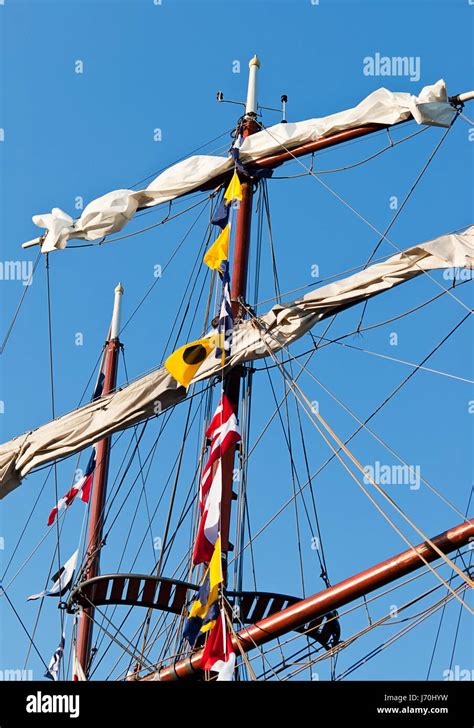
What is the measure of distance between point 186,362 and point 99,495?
26.8 feet

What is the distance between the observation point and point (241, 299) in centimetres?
1551

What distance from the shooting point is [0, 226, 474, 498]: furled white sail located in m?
13.8

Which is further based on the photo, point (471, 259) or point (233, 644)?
point (471, 259)

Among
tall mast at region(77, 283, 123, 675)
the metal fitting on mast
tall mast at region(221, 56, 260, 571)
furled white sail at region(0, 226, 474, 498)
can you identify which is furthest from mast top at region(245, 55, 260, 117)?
the metal fitting on mast

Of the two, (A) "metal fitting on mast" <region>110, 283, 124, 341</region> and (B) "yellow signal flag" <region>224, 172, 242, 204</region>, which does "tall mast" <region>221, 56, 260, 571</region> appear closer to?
(B) "yellow signal flag" <region>224, 172, 242, 204</region>

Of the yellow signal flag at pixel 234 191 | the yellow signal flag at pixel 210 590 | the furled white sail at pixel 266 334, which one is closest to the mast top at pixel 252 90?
the yellow signal flag at pixel 234 191

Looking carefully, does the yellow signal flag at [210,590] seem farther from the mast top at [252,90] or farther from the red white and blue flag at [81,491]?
the mast top at [252,90]

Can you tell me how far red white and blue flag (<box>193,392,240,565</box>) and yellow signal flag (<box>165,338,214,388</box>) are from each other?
646 mm

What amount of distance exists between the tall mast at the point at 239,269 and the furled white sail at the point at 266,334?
1.49 ft

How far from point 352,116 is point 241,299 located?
114 inches

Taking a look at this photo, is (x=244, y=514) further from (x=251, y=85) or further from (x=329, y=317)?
(x=251, y=85)

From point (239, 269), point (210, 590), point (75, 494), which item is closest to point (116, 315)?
point (75, 494)
